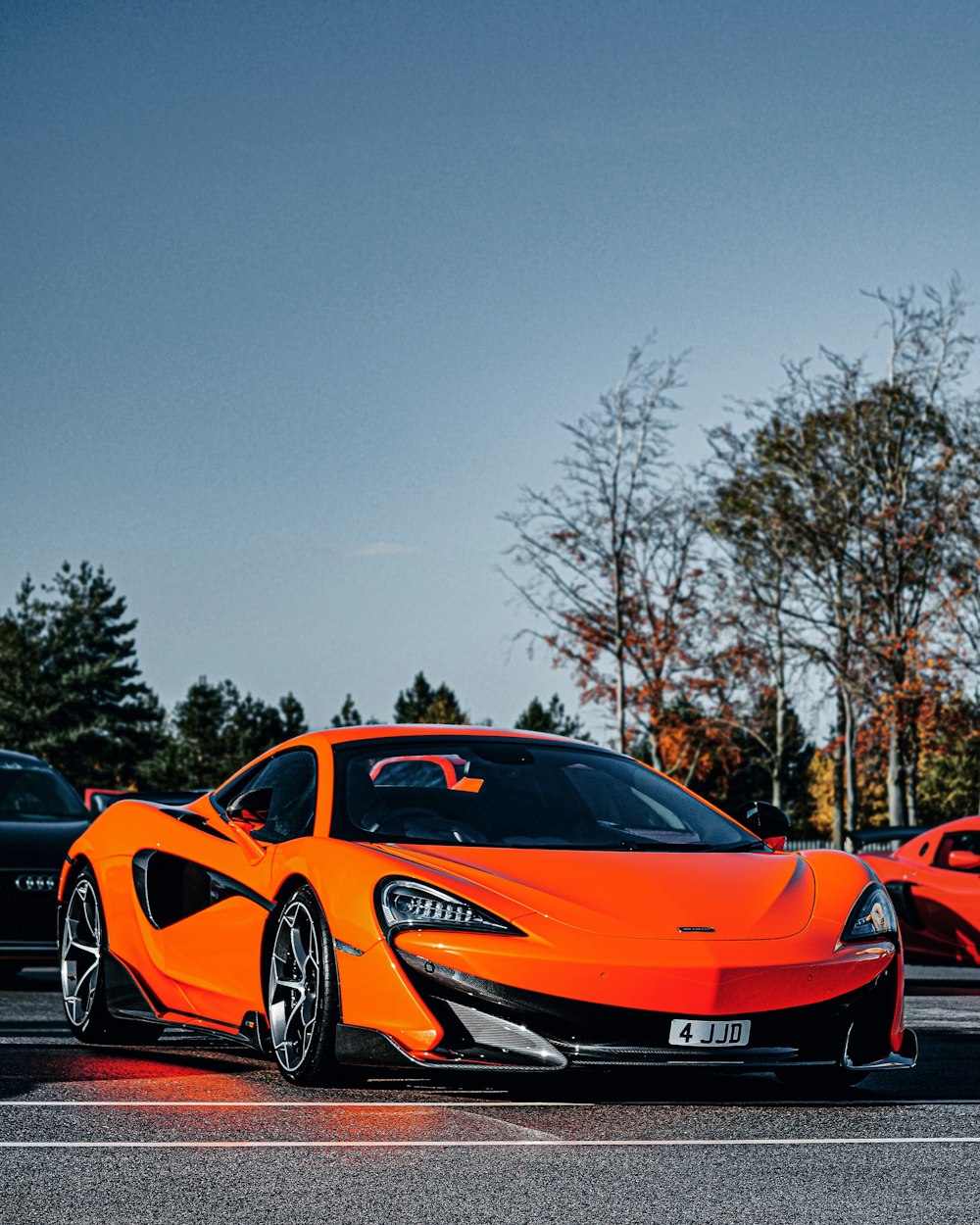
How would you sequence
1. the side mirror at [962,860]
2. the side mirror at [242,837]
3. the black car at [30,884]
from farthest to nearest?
1. the side mirror at [962,860]
2. the black car at [30,884]
3. the side mirror at [242,837]

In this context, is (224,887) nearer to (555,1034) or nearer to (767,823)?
(555,1034)

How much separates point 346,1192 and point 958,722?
31.3 m

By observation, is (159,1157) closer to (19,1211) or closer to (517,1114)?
(19,1211)

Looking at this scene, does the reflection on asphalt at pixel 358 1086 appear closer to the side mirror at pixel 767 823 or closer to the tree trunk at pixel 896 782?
the side mirror at pixel 767 823

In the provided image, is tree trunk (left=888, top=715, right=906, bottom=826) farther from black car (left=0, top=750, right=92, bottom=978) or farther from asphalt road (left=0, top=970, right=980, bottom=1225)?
asphalt road (left=0, top=970, right=980, bottom=1225)

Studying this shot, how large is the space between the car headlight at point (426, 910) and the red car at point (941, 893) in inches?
304

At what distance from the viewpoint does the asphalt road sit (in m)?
4.32

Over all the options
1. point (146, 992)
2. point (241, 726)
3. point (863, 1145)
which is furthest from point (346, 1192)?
point (241, 726)

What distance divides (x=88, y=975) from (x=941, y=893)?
24.1ft

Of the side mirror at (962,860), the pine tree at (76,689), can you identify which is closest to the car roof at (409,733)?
the side mirror at (962,860)

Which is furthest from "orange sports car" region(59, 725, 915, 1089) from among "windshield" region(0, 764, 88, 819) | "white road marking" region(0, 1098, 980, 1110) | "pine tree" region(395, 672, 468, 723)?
"pine tree" region(395, 672, 468, 723)

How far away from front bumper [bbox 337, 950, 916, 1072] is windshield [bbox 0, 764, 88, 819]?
25.0ft

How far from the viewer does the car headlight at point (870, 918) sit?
19.9 feet

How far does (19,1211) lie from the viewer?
13.6ft
